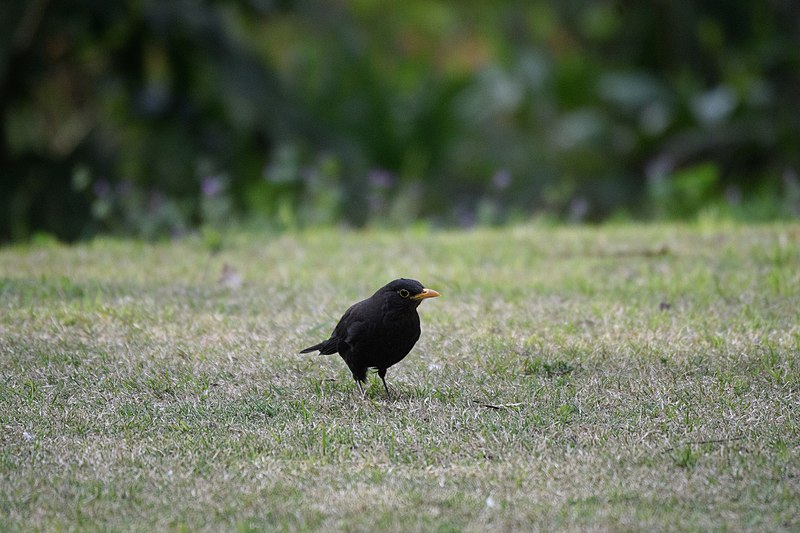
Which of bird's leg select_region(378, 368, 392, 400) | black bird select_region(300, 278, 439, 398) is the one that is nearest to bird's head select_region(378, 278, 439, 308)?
black bird select_region(300, 278, 439, 398)

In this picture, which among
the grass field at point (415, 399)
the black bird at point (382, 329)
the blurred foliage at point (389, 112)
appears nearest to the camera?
the grass field at point (415, 399)

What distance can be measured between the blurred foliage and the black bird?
3.92m

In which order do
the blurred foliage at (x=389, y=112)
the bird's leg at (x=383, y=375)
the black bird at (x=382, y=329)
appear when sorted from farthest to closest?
the blurred foliage at (x=389, y=112) < the bird's leg at (x=383, y=375) < the black bird at (x=382, y=329)

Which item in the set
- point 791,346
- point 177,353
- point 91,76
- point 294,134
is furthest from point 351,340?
point 91,76

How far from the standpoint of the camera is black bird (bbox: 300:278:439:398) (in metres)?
4.23

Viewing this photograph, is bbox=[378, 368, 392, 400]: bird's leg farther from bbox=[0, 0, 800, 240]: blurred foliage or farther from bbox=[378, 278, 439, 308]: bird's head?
bbox=[0, 0, 800, 240]: blurred foliage

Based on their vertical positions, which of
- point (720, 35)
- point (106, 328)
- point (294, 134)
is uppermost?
point (720, 35)

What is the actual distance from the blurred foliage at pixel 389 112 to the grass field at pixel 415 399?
2.09m

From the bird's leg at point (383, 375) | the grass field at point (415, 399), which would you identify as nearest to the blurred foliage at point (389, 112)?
the grass field at point (415, 399)

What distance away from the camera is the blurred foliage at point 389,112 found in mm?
8875

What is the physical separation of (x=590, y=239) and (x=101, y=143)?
403 centimetres

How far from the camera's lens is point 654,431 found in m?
3.95

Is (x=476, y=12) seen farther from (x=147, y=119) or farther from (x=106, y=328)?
(x=106, y=328)

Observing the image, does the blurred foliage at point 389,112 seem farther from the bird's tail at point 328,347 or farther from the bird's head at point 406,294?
the bird's head at point 406,294
